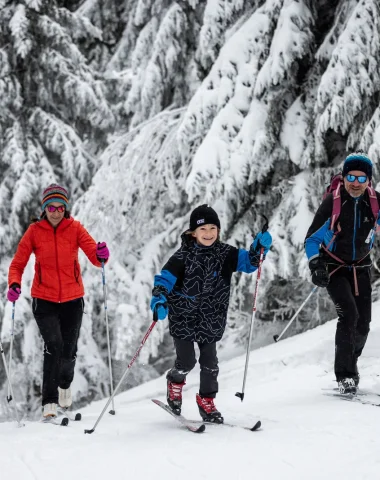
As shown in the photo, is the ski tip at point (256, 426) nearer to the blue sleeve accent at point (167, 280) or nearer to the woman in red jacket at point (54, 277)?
the blue sleeve accent at point (167, 280)

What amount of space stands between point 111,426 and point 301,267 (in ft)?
12.6

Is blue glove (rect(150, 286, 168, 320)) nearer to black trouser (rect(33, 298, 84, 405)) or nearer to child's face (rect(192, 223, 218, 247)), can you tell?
child's face (rect(192, 223, 218, 247))

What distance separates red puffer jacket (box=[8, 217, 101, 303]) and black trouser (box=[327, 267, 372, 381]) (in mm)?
2243

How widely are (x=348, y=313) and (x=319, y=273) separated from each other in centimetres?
48

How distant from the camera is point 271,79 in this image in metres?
7.91

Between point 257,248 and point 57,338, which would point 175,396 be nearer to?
point 57,338

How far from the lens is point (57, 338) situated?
17.4 ft

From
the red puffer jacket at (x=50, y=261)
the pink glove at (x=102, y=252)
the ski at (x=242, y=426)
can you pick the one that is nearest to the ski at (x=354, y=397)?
the ski at (x=242, y=426)

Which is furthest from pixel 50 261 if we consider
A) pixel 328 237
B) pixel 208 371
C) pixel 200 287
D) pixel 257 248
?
pixel 328 237

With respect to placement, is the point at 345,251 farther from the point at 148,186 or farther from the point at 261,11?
the point at 148,186

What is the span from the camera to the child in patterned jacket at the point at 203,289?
15.2ft

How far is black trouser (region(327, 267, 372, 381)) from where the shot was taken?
516cm

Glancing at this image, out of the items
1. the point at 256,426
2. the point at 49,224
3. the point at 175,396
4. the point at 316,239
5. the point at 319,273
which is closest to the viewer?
the point at 256,426

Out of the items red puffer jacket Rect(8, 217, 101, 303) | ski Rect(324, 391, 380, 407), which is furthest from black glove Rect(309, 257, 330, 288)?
red puffer jacket Rect(8, 217, 101, 303)
